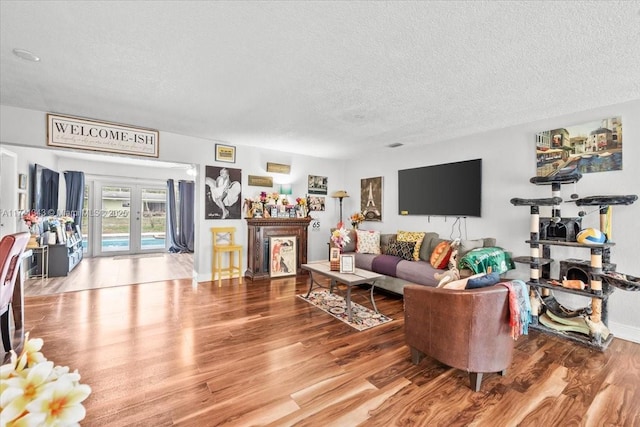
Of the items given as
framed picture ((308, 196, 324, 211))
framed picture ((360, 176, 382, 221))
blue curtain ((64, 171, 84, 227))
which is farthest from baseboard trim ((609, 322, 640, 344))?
blue curtain ((64, 171, 84, 227))

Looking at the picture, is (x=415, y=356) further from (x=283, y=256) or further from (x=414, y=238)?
(x=283, y=256)

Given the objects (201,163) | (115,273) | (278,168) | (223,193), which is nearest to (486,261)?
(278,168)

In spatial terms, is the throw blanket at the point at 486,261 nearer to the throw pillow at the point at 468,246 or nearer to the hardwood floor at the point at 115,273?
the throw pillow at the point at 468,246

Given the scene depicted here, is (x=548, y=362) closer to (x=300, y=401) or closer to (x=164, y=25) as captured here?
(x=300, y=401)

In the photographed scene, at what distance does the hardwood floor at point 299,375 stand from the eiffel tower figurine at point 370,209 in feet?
8.57

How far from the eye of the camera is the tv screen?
4.11 meters

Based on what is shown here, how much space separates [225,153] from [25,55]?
2.87 meters

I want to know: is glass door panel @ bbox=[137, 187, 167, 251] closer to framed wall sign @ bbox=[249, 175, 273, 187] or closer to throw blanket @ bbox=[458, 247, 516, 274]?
framed wall sign @ bbox=[249, 175, 273, 187]

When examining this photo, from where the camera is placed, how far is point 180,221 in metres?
8.15

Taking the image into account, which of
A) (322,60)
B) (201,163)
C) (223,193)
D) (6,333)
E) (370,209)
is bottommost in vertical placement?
(6,333)

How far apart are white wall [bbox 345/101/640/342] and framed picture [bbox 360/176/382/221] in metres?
0.13

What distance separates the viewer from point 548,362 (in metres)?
2.42

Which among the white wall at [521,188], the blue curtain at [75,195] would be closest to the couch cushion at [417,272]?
the white wall at [521,188]

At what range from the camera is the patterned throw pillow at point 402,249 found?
444 cm
